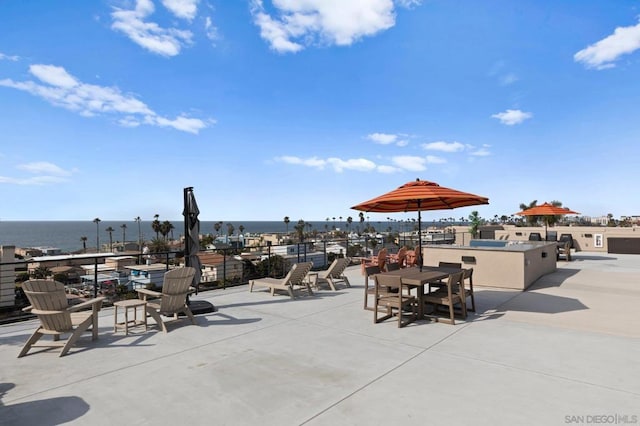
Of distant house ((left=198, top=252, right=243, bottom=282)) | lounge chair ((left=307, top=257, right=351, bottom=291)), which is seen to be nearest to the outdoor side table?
lounge chair ((left=307, top=257, right=351, bottom=291))

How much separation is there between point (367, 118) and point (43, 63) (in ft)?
42.7

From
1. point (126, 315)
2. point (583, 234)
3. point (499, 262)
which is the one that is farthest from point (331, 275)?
point (583, 234)

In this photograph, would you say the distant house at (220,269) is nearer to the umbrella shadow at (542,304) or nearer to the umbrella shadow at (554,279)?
the umbrella shadow at (542,304)

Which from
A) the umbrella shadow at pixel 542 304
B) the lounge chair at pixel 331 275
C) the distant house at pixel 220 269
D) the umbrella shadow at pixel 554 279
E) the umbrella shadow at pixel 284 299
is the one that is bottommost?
the distant house at pixel 220 269

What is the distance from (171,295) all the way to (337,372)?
2915mm

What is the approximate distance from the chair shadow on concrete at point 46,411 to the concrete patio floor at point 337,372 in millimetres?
13

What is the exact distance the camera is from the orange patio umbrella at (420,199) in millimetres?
5134

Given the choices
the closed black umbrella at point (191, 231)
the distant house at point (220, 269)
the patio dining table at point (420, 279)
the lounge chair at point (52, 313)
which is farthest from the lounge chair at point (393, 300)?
the distant house at point (220, 269)

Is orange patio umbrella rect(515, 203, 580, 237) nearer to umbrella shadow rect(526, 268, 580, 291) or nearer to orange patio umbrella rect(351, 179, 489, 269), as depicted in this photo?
A: umbrella shadow rect(526, 268, 580, 291)

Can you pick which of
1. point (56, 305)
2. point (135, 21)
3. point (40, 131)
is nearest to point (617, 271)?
point (56, 305)

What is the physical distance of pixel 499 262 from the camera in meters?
7.98

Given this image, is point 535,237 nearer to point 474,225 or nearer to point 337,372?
point 474,225

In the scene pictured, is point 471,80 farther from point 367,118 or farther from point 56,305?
point 56,305

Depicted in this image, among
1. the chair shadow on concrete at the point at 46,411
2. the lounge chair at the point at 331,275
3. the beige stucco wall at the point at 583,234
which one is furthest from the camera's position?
the beige stucco wall at the point at 583,234
